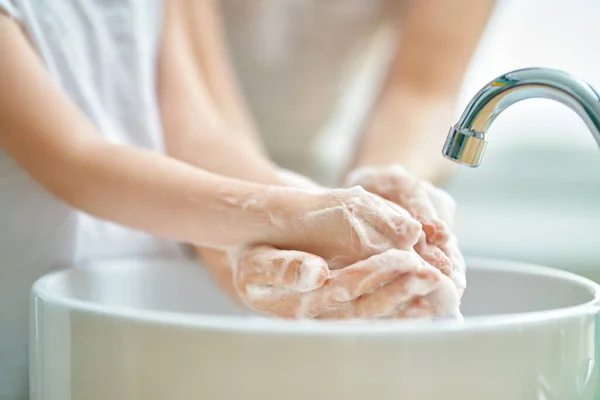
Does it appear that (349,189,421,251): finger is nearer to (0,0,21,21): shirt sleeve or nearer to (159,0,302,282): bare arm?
(159,0,302,282): bare arm

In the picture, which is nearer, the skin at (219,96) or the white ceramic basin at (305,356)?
the white ceramic basin at (305,356)

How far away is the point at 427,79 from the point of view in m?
0.48

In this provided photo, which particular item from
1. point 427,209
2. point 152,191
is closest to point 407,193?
point 427,209

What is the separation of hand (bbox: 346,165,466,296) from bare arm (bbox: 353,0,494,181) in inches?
3.9

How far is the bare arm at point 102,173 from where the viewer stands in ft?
1.01

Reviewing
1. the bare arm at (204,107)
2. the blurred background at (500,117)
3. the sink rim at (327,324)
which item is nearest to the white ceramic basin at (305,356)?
the sink rim at (327,324)

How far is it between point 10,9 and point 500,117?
2.06 feet

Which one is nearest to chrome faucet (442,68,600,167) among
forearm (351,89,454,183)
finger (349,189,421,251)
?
finger (349,189,421,251)

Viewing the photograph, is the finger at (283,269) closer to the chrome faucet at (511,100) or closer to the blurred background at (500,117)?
the chrome faucet at (511,100)

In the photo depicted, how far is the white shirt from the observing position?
1.18 ft

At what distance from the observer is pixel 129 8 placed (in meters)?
0.42

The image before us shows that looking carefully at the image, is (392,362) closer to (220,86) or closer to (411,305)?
(411,305)

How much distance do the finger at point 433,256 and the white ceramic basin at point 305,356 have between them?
39mm

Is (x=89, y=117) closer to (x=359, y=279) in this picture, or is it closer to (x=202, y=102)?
A: (x=202, y=102)
